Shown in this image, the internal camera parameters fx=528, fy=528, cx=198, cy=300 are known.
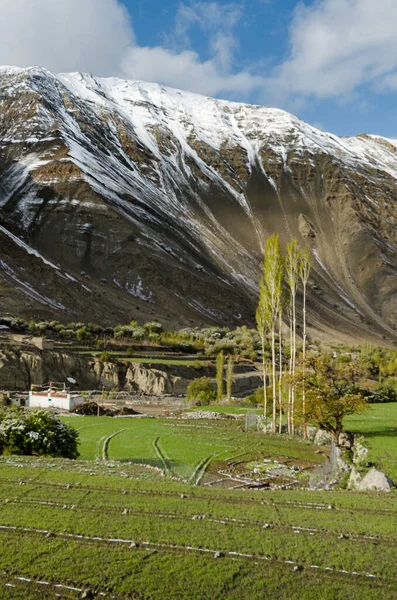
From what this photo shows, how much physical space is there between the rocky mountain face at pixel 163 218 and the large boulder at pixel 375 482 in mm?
64249

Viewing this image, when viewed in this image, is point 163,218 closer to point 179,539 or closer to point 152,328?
point 152,328

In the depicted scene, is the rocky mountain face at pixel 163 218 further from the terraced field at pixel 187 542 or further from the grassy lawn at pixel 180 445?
the terraced field at pixel 187 542

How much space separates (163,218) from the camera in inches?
5217

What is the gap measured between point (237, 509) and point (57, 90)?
184m

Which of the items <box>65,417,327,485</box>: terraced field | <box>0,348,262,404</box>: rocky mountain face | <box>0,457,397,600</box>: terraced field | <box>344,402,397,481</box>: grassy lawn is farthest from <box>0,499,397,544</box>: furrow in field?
<box>0,348,262,404</box>: rocky mountain face

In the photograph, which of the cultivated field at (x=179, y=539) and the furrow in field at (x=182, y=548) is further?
the furrow in field at (x=182, y=548)

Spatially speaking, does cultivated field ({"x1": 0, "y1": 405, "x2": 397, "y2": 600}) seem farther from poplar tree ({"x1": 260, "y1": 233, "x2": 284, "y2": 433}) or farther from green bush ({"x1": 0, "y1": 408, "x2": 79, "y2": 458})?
poplar tree ({"x1": 260, "y1": 233, "x2": 284, "y2": 433})

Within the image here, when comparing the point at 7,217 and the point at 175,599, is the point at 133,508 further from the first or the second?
the point at 7,217

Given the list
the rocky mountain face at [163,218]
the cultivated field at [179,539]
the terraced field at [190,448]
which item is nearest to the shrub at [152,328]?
the rocky mountain face at [163,218]

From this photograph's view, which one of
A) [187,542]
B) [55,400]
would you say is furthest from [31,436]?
[55,400]

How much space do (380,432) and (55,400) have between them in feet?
86.5

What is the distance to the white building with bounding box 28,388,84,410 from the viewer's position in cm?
4128

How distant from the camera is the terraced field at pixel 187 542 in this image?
7.99 metres

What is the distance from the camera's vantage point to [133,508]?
11508 mm
